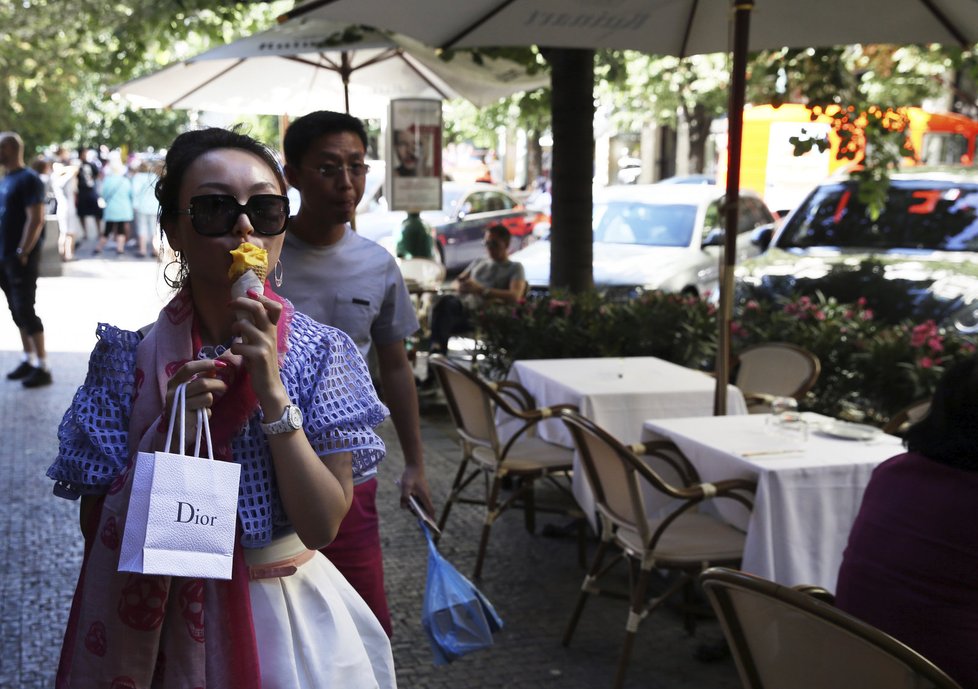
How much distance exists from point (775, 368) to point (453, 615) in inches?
177

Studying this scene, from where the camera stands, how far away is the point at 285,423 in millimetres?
1730

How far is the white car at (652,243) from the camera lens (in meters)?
12.0

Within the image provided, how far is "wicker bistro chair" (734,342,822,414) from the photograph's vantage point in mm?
6266

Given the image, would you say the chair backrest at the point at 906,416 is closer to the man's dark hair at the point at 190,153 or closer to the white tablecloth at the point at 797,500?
the white tablecloth at the point at 797,500

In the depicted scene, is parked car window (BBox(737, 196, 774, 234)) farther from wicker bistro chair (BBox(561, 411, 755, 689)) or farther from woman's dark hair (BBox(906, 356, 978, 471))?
woman's dark hair (BBox(906, 356, 978, 471))

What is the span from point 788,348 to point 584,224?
Answer: 7.80ft

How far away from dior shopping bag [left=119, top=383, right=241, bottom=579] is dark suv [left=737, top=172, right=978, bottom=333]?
25.2ft

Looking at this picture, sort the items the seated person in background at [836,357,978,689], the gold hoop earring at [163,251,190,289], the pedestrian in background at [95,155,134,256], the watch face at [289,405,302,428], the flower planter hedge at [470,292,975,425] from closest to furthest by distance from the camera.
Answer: the watch face at [289,405,302,428]
the gold hoop earring at [163,251,190,289]
the seated person in background at [836,357,978,689]
the flower planter hedge at [470,292,975,425]
the pedestrian in background at [95,155,134,256]

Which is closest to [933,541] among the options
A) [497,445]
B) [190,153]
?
[190,153]

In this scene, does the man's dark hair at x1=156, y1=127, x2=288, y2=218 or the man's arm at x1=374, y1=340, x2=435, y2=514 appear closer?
the man's dark hair at x1=156, y1=127, x2=288, y2=218

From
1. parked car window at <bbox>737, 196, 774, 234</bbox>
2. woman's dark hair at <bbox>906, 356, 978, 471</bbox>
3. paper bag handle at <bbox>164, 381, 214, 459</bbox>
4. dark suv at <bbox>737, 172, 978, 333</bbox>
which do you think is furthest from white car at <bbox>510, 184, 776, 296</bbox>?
paper bag handle at <bbox>164, 381, 214, 459</bbox>

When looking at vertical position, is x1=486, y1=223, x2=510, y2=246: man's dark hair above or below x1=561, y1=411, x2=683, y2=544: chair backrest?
above

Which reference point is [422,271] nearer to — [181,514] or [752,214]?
[752,214]

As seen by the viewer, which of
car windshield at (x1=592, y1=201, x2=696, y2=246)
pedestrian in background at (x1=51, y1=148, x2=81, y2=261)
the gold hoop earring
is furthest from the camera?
pedestrian in background at (x1=51, y1=148, x2=81, y2=261)
